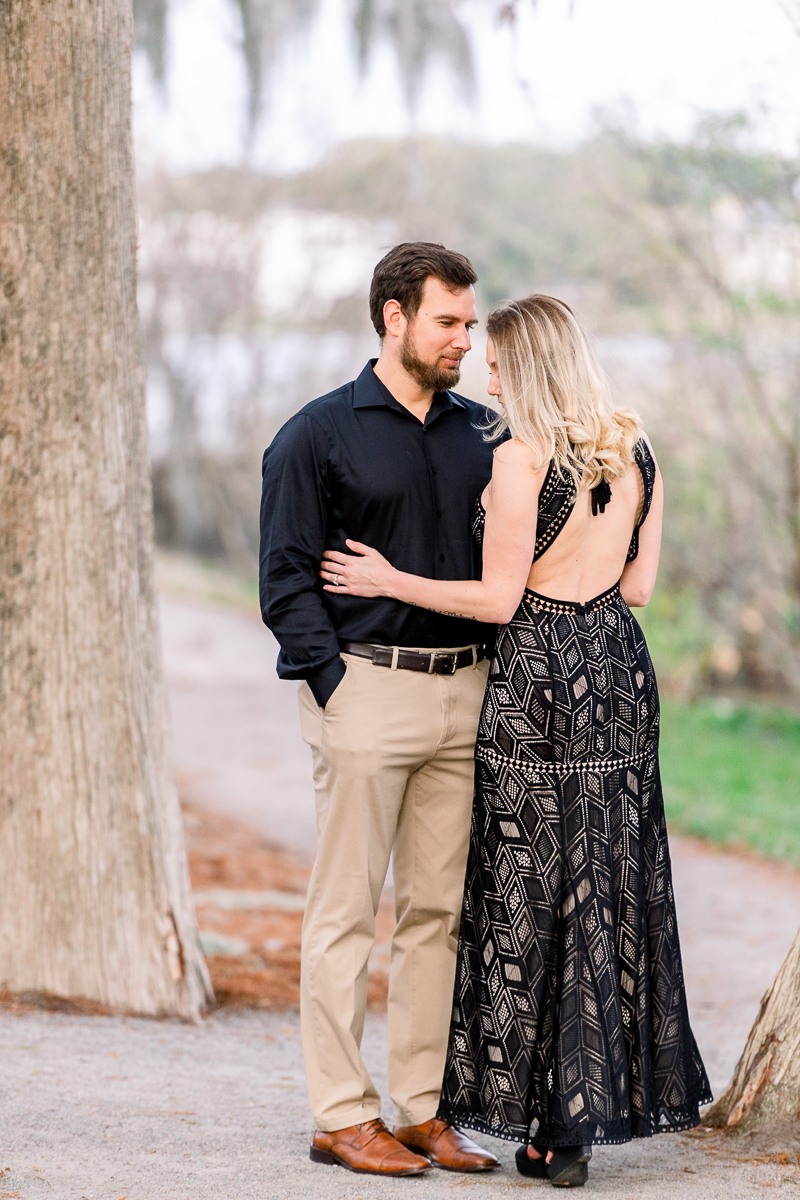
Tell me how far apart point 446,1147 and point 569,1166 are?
0.36 m

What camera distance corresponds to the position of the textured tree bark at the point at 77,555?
159 inches

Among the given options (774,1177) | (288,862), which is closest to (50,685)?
(774,1177)

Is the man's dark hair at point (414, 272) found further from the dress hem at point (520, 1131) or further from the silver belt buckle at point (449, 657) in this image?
the dress hem at point (520, 1131)

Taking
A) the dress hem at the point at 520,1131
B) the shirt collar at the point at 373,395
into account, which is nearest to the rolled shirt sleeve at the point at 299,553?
the shirt collar at the point at 373,395

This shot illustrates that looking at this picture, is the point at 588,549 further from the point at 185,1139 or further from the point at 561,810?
the point at 185,1139

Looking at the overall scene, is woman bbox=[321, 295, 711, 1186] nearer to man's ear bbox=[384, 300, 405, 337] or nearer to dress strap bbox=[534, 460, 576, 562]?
dress strap bbox=[534, 460, 576, 562]

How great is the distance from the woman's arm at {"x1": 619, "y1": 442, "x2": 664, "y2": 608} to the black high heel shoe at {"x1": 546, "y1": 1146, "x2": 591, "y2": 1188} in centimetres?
128

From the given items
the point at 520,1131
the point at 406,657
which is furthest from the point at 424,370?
the point at 520,1131

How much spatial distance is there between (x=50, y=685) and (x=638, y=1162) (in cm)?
237

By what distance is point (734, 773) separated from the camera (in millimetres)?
10883

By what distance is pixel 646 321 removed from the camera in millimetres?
12625

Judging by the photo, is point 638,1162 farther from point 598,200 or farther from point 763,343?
point 598,200

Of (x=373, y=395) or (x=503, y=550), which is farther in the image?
(x=373, y=395)

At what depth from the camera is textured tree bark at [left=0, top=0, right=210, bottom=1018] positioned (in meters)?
4.05
